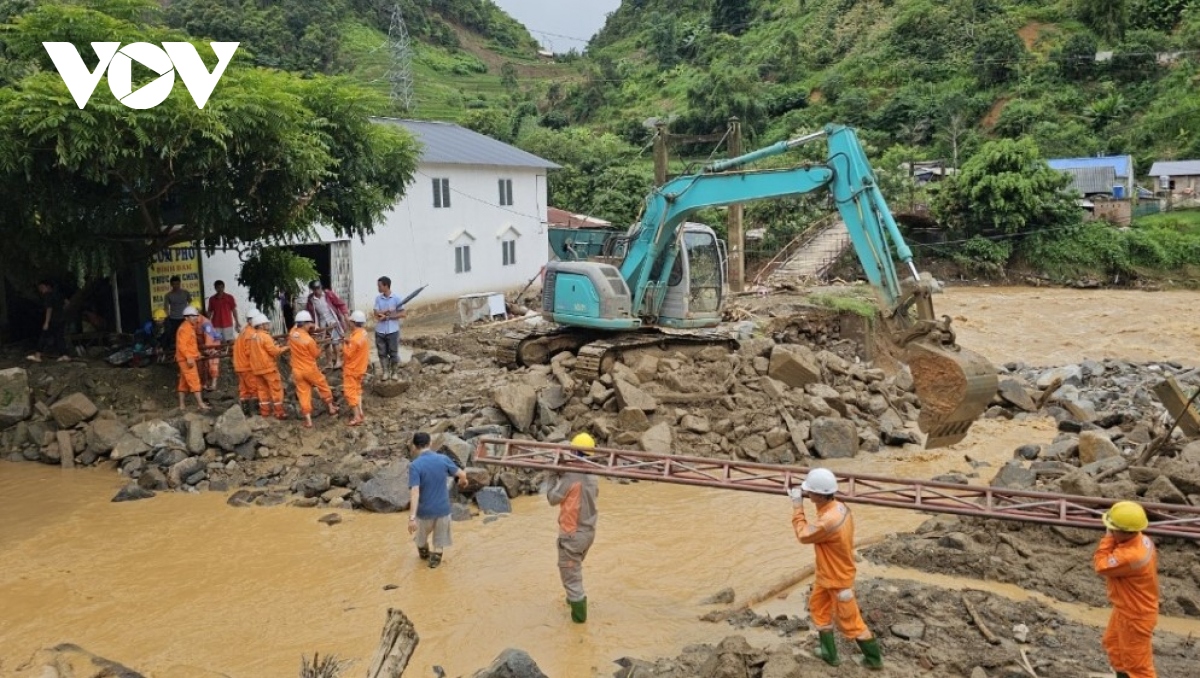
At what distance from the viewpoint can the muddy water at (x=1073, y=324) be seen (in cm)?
2125

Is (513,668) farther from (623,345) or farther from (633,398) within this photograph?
(623,345)

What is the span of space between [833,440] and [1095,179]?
95.3ft

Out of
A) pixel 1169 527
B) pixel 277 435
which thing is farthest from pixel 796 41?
pixel 1169 527

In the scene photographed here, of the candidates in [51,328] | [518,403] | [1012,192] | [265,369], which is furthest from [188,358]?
[1012,192]

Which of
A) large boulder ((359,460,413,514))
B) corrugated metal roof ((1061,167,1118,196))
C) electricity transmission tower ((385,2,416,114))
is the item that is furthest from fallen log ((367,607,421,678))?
electricity transmission tower ((385,2,416,114))

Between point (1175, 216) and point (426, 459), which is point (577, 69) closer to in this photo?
point (1175, 216)

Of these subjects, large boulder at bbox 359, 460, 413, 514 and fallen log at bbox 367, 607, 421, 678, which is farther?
large boulder at bbox 359, 460, 413, 514

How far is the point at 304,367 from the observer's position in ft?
39.2

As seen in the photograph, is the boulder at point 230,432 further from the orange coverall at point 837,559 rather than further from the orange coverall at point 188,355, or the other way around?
the orange coverall at point 837,559

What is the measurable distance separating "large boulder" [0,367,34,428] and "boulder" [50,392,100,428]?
457 mm

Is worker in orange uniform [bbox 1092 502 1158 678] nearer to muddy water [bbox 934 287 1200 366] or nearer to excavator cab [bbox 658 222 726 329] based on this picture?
excavator cab [bbox 658 222 726 329]

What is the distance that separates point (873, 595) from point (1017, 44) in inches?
1936

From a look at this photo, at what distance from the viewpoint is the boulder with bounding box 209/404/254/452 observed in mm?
11500

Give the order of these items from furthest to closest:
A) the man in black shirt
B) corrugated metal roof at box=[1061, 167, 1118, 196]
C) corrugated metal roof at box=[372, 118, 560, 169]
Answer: corrugated metal roof at box=[1061, 167, 1118, 196], corrugated metal roof at box=[372, 118, 560, 169], the man in black shirt
